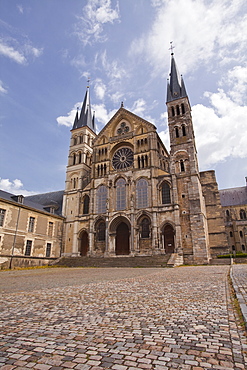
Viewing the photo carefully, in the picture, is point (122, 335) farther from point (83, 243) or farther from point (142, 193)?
point (83, 243)

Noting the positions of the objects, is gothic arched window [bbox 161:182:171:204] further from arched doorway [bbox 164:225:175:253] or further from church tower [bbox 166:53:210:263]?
arched doorway [bbox 164:225:175:253]

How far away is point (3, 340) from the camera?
133 inches

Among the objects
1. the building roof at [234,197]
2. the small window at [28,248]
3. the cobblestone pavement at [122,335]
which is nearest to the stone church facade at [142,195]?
the small window at [28,248]

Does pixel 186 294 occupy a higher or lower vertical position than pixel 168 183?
lower

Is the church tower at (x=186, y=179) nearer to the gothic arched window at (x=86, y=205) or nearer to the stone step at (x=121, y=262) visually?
the stone step at (x=121, y=262)

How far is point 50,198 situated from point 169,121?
24.4m

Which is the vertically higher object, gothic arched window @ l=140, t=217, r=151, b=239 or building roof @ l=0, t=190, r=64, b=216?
building roof @ l=0, t=190, r=64, b=216

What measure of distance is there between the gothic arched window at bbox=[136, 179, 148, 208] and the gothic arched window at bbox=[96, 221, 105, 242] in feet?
19.4

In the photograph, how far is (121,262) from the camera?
24422 millimetres

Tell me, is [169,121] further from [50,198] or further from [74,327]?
[74,327]

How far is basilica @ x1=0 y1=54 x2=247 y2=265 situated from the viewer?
2664 cm

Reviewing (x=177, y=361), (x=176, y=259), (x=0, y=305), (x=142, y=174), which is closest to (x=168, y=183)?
(x=142, y=174)

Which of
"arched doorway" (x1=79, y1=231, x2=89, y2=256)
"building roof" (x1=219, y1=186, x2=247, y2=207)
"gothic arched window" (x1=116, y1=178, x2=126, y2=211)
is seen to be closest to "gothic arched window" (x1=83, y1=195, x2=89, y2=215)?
"arched doorway" (x1=79, y1=231, x2=89, y2=256)

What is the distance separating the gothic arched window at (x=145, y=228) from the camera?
28.5 m
